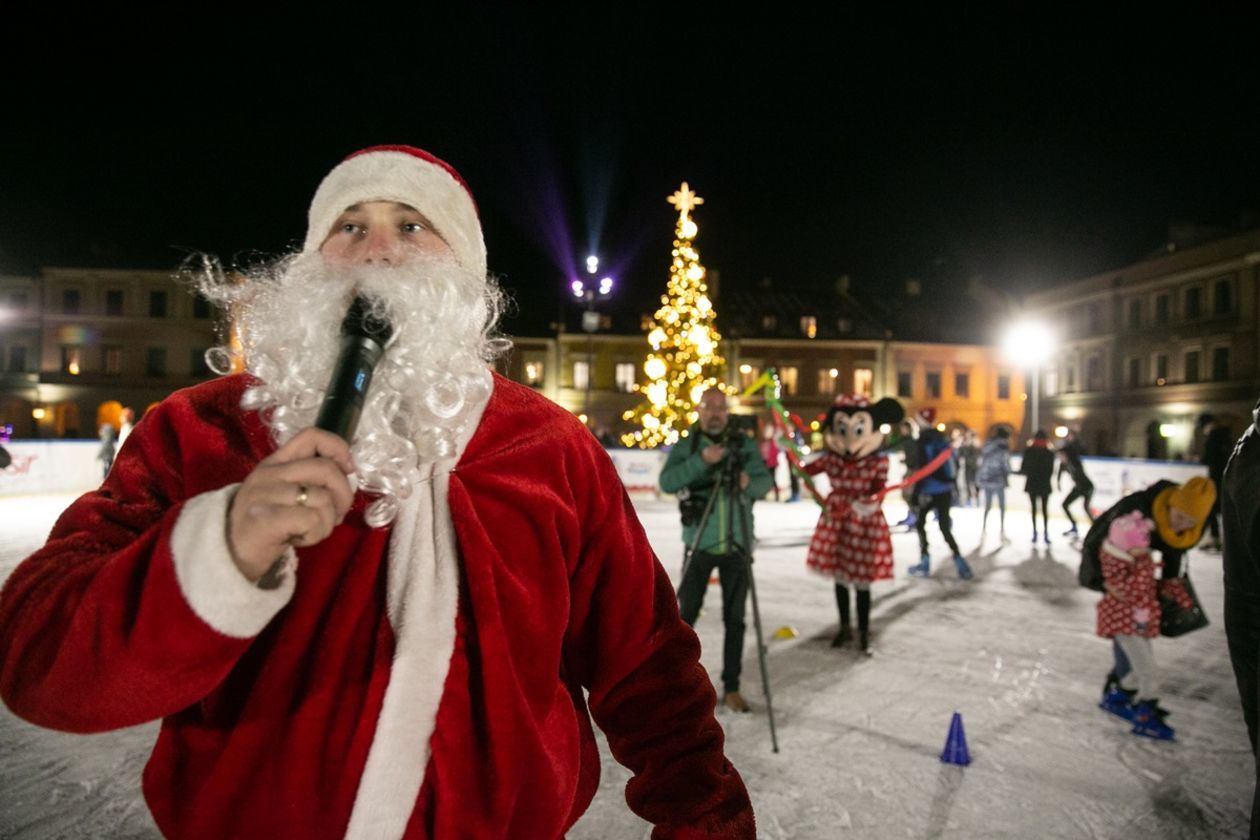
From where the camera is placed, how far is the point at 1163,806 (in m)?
3.80

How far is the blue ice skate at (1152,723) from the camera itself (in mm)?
4683

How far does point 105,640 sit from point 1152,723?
18.9 feet

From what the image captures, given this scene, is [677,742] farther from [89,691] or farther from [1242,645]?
[1242,645]

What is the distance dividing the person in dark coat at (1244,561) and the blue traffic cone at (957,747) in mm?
2162

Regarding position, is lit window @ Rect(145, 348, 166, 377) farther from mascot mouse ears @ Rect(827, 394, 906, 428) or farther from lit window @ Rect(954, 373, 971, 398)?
lit window @ Rect(954, 373, 971, 398)

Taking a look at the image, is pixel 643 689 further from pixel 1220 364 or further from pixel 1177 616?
pixel 1220 364

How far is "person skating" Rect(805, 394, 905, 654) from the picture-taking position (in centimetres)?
650

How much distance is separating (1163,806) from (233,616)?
4.65 meters

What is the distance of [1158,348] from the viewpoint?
1442 inches

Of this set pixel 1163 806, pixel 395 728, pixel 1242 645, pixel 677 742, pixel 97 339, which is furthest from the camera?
pixel 97 339

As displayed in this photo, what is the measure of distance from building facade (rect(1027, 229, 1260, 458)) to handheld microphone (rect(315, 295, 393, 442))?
105ft

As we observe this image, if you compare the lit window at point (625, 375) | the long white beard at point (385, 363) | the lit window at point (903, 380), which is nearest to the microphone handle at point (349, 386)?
the long white beard at point (385, 363)

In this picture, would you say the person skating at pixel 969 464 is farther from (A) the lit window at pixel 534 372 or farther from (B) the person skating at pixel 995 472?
(A) the lit window at pixel 534 372

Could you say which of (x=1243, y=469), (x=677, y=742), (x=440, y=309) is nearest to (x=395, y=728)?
(x=677, y=742)
